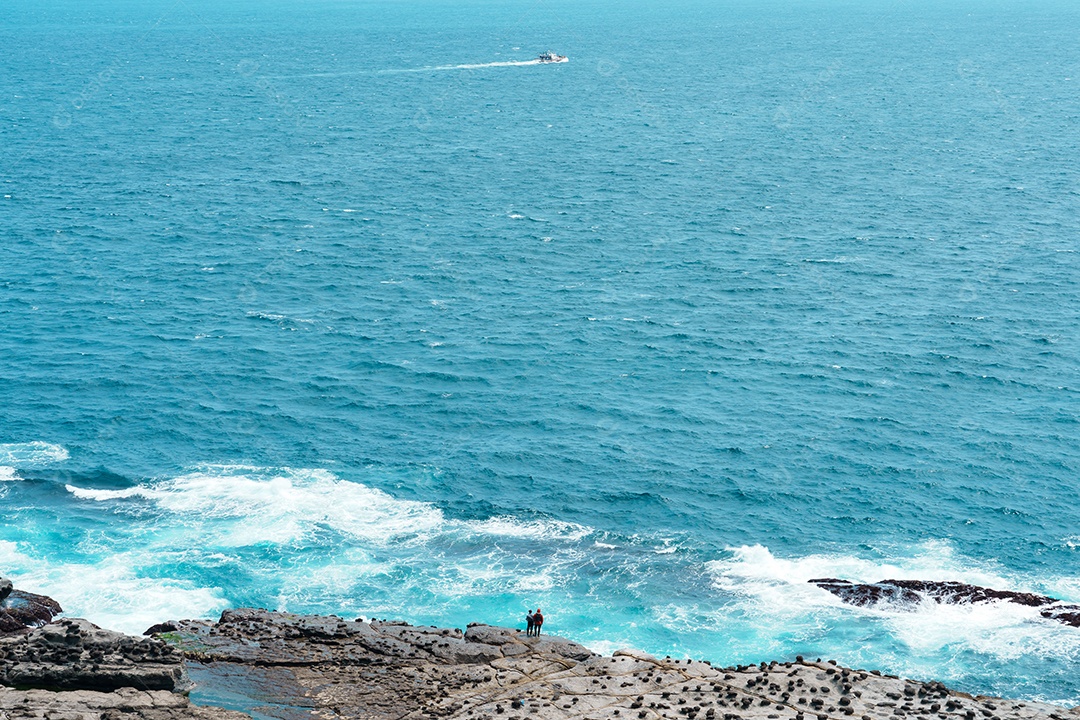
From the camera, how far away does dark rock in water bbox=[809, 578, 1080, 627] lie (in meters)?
85.5

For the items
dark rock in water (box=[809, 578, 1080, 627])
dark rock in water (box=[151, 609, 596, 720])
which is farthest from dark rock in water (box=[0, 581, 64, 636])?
dark rock in water (box=[809, 578, 1080, 627])

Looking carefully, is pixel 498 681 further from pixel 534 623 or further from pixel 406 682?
pixel 534 623

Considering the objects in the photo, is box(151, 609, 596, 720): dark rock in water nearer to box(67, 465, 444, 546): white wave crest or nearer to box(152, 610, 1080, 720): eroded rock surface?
box(152, 610, 1080, 720): eroded rock surface

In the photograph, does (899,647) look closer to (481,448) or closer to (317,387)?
(481,448)

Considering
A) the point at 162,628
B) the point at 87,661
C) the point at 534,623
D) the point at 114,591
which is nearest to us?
the point at 87,661

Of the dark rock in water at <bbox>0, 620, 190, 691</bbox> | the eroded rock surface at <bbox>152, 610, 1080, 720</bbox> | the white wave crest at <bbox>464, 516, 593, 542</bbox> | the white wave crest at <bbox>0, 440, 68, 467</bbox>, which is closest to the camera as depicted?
the eroded rock surface at <bbox>152, 610, 1080, 720</bbox>

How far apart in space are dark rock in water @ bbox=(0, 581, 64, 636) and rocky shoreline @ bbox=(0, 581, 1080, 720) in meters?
3.33

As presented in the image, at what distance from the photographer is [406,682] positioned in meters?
69.1

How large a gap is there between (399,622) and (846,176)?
133694mm

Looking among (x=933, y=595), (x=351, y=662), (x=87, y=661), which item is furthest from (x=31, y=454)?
(x=933, y=595)

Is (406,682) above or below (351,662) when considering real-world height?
below

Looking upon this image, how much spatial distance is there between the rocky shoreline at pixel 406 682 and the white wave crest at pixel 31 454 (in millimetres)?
32084

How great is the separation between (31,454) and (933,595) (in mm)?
70365

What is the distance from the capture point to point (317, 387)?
386 feet
